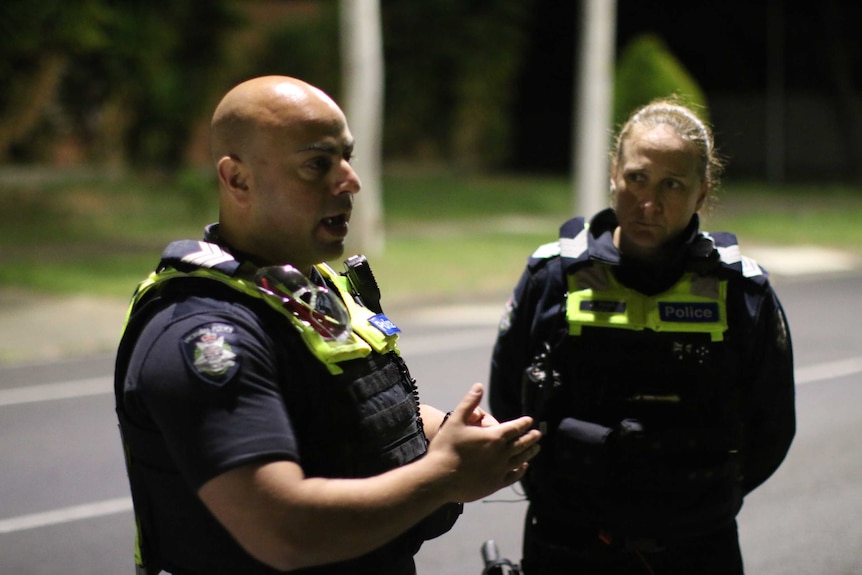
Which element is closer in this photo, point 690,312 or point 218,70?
point 690,312

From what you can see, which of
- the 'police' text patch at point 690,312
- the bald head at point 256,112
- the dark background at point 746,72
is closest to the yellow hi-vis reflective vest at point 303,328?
the bald head at point 256,112

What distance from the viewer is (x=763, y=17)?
119 ft

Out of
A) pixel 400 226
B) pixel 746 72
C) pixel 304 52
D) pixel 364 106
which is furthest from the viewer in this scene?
pixel 746 72

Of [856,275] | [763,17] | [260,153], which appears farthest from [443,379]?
[763,17]

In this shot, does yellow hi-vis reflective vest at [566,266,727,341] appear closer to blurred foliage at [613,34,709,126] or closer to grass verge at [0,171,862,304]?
grass verge at [0,171,862,304]

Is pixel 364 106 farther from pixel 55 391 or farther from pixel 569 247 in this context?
pixel 569 247

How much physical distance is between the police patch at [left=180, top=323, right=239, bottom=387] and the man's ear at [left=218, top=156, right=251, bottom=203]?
28cm

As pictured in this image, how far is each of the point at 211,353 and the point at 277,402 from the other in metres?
0.13

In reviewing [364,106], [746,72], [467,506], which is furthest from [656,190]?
[746,72]

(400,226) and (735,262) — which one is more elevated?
(735,262)

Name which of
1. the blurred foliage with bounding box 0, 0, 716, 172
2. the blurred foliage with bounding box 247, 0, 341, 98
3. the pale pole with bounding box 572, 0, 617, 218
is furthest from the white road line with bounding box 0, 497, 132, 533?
the blurred foliage with bounding box 247, 0, 341, 98

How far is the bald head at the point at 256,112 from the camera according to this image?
6.24ft

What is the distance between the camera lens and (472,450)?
72.4 inches

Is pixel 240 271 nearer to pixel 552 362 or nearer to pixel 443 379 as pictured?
pixel 552 362
